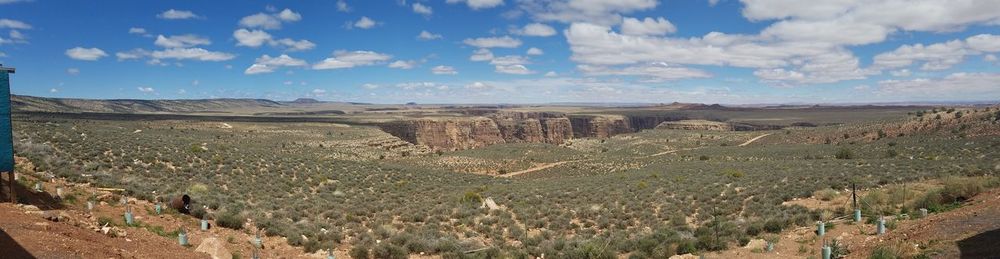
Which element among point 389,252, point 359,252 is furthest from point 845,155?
point 359,252

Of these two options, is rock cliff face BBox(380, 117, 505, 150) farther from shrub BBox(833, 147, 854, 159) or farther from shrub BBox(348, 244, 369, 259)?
shrub BBox(348, 244, 369, 259)

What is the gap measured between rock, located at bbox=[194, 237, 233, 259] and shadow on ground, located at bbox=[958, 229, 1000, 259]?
14.2 metres

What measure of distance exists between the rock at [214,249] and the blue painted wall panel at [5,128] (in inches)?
170

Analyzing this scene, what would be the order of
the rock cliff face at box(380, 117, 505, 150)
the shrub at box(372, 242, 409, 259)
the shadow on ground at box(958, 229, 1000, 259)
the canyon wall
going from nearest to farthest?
the shadow on ground at box(958, 229, 1000, 259) < the shrub at box(372, 242, 409, 259) < the rock cliff face at box(380, 117, 505, 150) < the canyon wall

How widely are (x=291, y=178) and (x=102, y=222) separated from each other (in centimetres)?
1523

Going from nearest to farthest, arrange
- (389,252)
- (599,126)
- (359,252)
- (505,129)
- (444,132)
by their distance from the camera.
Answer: (359,252) < (389,252) < (444,132) < (505,129) < (599,126)

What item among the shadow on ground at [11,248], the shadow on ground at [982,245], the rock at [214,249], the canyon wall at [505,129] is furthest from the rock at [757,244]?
the canyon wall at [505,129]

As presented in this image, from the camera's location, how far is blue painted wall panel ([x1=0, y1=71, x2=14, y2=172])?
36.8ft

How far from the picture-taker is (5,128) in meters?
11.5

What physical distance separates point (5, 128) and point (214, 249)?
5216mm

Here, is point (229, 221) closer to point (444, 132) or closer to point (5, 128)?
point (5, 128)

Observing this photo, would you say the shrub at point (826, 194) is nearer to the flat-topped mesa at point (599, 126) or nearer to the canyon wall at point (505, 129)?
the canyon wall at point (505, 129)

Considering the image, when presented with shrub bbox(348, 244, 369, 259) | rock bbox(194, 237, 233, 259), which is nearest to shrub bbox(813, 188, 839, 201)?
shrub bbox(348, 244, 369, 259)

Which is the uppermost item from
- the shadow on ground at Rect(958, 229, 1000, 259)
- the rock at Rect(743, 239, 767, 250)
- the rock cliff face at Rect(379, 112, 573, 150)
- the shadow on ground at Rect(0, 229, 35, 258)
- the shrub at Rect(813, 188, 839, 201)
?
the shadow on ground at Rect(0, 229, 35, 258)
